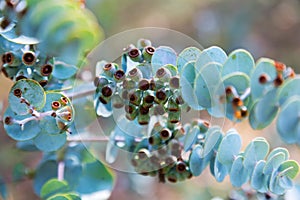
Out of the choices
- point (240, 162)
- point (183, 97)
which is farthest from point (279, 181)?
point (183, 97)

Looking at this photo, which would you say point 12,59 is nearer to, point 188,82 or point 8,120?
point 8,120

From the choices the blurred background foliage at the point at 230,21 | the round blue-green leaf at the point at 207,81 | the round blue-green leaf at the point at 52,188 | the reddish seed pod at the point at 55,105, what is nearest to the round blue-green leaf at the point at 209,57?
the round blue-green leaf at the point at 207,81

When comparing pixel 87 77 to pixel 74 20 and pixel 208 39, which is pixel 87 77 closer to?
pixel 74 20

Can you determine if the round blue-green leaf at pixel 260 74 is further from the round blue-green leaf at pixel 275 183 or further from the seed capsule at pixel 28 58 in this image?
the seed capsule at pixel 28 58

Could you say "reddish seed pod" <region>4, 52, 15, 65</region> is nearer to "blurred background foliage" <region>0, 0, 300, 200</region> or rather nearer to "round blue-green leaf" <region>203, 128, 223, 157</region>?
"round blue-green leaf" <region>203, 128, 223, 157</region>

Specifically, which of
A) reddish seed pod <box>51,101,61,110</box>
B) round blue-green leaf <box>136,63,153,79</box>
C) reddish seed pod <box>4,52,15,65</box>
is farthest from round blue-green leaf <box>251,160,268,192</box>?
reddish seed pod <box>4,52,15,65</box>
